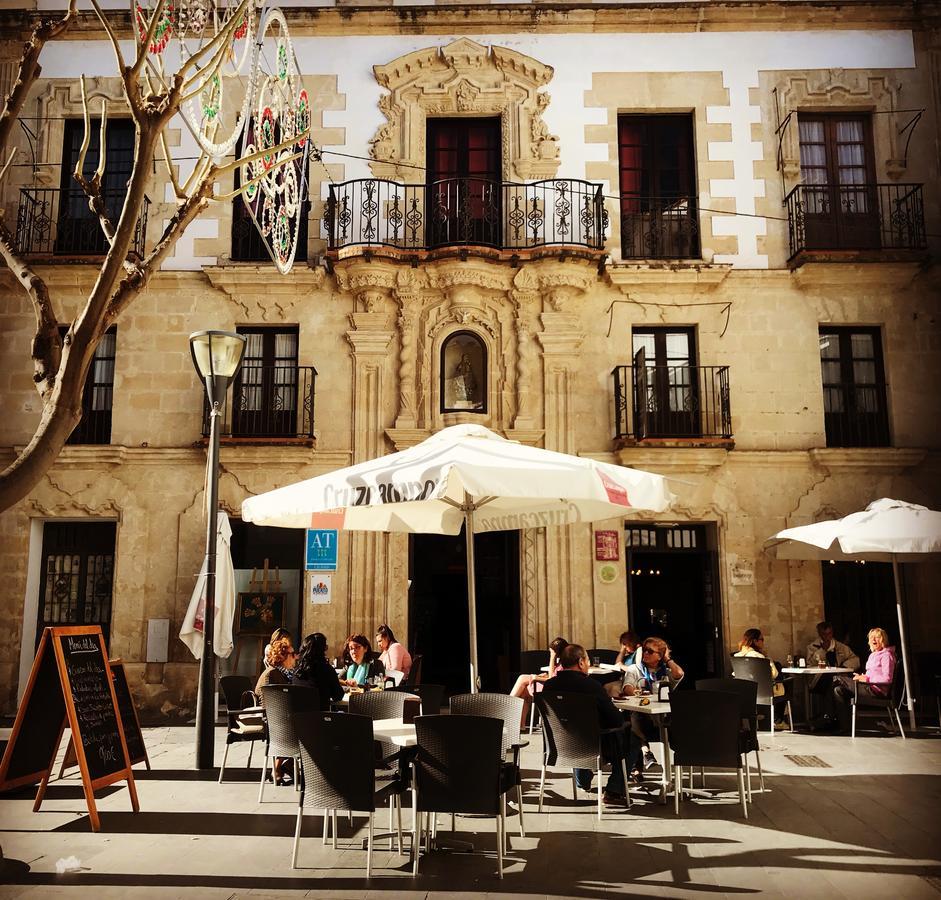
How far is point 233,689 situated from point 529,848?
389cm

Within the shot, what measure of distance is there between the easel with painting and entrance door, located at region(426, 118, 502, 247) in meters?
5.62

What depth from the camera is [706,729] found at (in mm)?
6574

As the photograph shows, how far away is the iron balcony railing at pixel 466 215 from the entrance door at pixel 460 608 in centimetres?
447

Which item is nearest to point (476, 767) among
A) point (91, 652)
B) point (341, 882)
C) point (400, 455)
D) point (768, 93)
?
point (341, 882)

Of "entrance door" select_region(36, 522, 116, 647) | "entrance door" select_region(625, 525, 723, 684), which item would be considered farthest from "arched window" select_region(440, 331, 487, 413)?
"entrance door" select_region(36, 522, 116, 647)

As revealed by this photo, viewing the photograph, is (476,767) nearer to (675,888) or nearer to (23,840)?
(675,888)

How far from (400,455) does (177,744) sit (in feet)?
17.1

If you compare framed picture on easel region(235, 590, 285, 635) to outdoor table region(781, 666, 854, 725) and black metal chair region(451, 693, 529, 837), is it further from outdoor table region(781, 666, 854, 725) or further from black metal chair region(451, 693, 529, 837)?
outdoor table region(781, 666, 854, 725)

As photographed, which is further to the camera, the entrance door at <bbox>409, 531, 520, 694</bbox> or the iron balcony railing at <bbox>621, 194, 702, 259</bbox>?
the iron balcony railing at <bbox>621, 194, 702, 259</bbox>

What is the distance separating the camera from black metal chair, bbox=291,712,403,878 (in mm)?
5262

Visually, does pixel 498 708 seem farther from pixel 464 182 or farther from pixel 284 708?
pixel 464 182

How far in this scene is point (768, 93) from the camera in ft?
45.7

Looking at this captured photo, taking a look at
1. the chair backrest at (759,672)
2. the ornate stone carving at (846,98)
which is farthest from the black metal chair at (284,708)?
the ornate stone carving at (846,98)

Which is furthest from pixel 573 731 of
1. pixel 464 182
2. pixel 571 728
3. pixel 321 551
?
pixel 464 182
